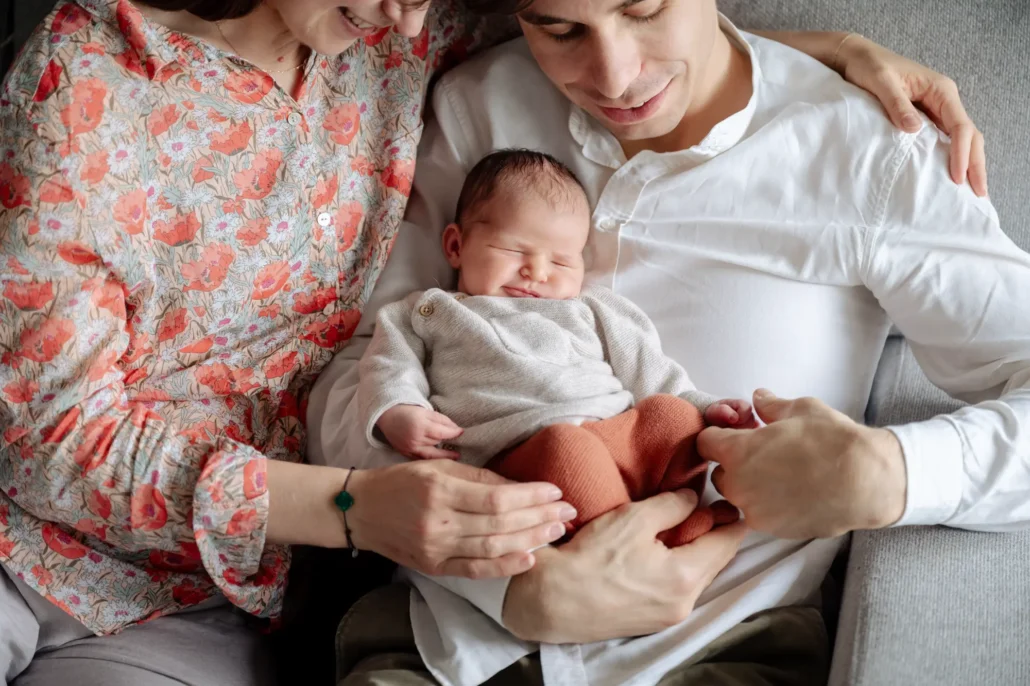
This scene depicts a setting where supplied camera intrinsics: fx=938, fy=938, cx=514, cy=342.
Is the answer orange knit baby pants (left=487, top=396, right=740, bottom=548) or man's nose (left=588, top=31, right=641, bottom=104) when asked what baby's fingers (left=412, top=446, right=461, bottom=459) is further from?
man's nose (left=588, top=31, right=641, bottom=104)

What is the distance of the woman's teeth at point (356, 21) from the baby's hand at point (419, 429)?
23.1 inches

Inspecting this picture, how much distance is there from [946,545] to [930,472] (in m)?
0.14

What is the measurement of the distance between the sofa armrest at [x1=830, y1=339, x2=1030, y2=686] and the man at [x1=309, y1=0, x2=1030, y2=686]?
52 mm

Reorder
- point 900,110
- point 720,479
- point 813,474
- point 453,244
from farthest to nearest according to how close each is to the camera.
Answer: point 453,244, point 900,110, point 720,479, point 813,474

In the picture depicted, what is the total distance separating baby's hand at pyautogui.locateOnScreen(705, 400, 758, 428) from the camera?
56.5 inches

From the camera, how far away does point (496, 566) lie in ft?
4.33

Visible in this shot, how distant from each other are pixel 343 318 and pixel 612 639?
0.72 metres

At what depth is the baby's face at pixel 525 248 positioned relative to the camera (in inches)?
62.2

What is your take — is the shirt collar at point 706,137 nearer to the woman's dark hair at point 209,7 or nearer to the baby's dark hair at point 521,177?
the baby's dark hair at point 521,177

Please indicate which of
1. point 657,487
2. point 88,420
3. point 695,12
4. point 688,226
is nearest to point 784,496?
point 657,487

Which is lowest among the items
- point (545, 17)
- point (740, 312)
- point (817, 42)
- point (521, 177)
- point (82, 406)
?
point (740, 312)

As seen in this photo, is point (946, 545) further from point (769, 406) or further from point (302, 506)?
point (302, 506)

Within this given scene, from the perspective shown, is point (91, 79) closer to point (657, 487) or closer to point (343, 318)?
point (343, 318)

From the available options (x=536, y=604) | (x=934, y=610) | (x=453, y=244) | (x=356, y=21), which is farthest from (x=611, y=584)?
(x=356, y=21)
